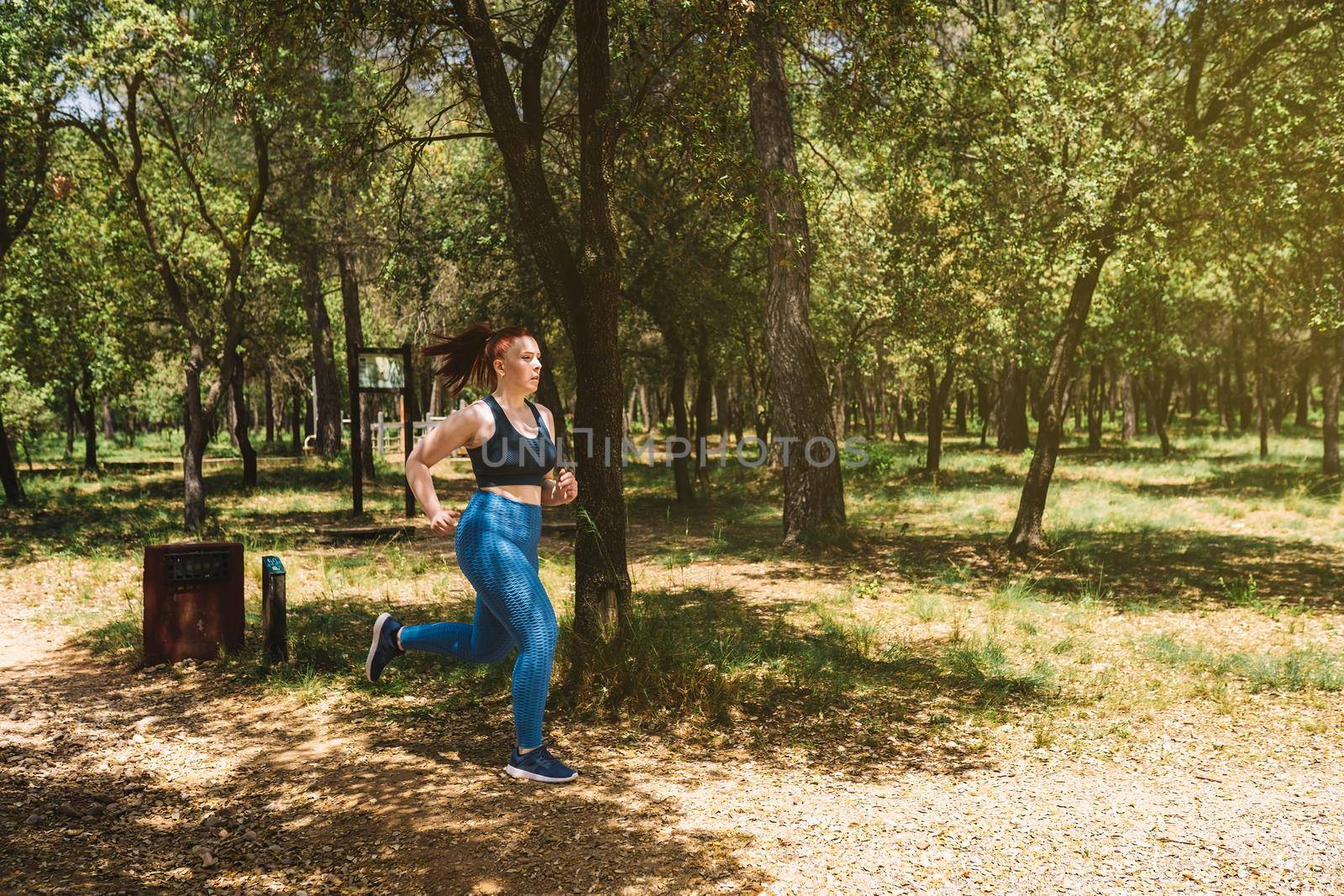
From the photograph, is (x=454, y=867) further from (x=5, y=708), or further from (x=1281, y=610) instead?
(x=1281, y=610)

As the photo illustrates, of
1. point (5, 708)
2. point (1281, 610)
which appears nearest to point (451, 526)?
point (5, 708)

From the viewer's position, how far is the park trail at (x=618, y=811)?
3883mm

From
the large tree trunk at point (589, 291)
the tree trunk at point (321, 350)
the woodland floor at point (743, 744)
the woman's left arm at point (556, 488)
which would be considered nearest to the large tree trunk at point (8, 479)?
the tree trunk at point (321, 350)

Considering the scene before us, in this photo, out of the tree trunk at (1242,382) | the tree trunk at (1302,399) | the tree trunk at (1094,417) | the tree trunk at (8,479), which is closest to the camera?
the tree trunk at (8,479)

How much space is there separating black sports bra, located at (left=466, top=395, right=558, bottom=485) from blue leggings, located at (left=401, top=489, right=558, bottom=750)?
106mm

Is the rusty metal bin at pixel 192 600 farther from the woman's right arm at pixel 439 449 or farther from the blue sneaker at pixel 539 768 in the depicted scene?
the blue sneaker at pixel 539 768

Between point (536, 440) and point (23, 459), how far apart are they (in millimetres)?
45879

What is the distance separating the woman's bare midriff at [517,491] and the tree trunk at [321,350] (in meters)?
19.6

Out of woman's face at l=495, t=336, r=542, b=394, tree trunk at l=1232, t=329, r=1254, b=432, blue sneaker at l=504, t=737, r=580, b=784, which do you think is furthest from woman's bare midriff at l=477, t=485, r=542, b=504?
tree trunk at l=1232, t=329, r=1254, b=432

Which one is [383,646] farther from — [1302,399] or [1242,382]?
[1302,399]

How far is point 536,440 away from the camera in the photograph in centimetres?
480

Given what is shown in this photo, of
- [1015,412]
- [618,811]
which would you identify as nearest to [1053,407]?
[618,811]

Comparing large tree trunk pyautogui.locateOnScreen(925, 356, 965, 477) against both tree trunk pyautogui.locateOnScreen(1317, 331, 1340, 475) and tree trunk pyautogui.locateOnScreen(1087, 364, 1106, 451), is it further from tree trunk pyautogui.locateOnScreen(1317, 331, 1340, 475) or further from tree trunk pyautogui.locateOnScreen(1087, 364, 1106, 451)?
tree trunk pyautogui.locateOnScreen(1087, 364, 1106, 451)

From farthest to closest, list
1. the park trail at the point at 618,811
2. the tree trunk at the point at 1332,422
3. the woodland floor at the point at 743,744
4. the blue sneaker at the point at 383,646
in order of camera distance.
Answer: the tree trunk at the point at 1332,422 < the blue sneaker at the point at 383,646 < the woodland floor at the point at 743,744 < the park trail at the point at 618,811
